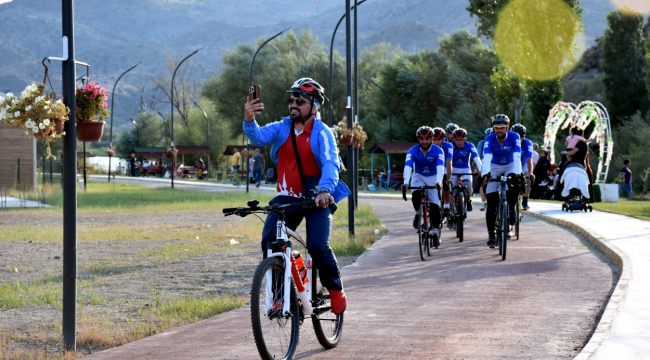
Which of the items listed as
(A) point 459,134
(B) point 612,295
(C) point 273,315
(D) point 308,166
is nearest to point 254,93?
(D) point 308,166

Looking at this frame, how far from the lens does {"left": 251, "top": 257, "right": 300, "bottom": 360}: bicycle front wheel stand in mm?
6062

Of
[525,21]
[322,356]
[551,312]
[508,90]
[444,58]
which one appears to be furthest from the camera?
[444,58]

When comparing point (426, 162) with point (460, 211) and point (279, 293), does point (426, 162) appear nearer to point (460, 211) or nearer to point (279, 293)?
point (460, 211)

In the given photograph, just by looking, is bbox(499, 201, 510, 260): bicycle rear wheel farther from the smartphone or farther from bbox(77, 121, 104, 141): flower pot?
the smartphone

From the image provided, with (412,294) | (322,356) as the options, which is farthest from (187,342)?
(412,294)

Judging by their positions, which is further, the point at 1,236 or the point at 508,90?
the point at 508,90

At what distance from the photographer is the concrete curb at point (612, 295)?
7121 millimetres

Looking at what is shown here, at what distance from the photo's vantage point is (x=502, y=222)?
13.9 m

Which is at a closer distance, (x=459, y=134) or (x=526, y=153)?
(x=526, y=153)

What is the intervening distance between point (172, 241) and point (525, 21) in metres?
34.9

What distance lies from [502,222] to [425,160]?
1.57m

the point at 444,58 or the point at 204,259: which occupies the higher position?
the point at 444,58

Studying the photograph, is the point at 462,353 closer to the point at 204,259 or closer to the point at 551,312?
the point at 551,312

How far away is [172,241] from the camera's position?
18.9 meters
